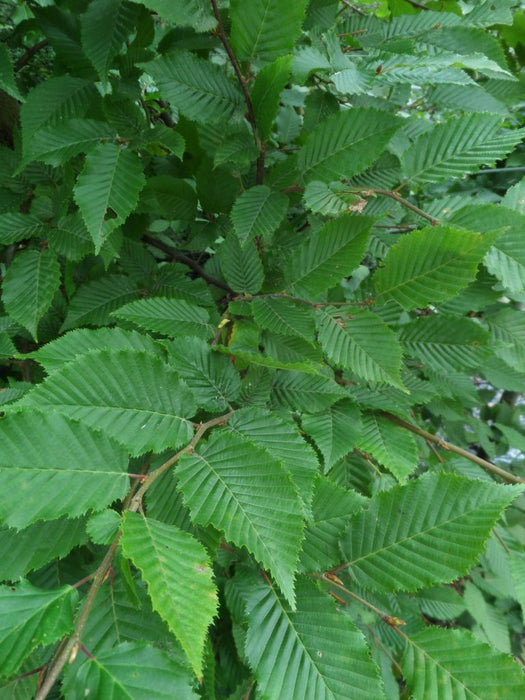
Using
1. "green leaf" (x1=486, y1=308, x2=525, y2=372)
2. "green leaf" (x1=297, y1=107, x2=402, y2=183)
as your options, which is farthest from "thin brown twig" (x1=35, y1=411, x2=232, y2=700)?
"green leaf" (x1=486, y1=308, x2=525, y2=372)

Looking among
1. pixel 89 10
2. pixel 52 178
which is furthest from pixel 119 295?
pixel 89 10

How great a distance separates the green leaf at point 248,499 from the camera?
465mm

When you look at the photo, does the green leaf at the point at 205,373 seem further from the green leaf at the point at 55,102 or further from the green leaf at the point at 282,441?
the green leaf at the point at 55,102

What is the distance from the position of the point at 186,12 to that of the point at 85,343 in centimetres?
54

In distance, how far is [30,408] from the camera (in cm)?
46

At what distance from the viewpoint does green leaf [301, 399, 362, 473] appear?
2.51 ft

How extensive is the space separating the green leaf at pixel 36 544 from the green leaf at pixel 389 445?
0.47m

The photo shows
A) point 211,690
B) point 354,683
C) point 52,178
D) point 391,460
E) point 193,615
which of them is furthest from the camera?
point 52,178

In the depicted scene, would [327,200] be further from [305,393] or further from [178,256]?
[178,256]

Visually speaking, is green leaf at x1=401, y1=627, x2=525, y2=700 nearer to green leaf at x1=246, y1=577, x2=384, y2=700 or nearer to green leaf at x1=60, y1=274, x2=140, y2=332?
green leaf at x1=246, y1=577, x2=384, y2=700

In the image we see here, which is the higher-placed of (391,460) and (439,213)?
(439,213)

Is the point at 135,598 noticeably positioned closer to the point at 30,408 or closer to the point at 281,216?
the point at 30,408

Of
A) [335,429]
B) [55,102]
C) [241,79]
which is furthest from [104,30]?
[335,429]

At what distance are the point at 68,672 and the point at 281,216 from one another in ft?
2.32
